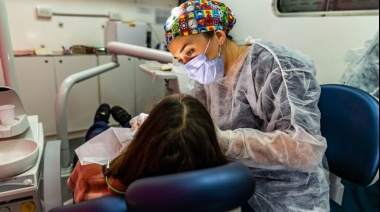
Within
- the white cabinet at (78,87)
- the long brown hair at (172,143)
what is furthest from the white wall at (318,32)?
the white cabinet at (78,87)

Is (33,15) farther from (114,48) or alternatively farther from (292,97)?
(292,97)

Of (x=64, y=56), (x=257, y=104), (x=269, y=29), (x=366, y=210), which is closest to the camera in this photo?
(x=257, y=104)

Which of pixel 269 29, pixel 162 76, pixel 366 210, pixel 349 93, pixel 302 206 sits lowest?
pixel 366 210

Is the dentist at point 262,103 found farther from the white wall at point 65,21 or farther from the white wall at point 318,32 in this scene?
the white wall at point 65,21

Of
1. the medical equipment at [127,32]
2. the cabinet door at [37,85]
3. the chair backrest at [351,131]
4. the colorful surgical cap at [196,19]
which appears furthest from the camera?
the medical equipment at [127,32]

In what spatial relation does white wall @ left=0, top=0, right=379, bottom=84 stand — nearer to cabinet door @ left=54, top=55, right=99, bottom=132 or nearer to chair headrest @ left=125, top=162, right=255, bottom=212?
cabinet door @ left=54, top=55, right=99, bottom=132

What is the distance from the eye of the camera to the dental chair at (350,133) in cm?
85

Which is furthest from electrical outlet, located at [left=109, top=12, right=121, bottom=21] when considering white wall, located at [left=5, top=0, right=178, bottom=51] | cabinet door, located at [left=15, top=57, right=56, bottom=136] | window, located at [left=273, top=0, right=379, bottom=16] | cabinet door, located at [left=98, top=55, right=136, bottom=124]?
window, located at [left=273, top=0, right=379, bottom=16]

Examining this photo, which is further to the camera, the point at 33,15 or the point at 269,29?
the point at 33,15

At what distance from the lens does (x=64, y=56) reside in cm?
268

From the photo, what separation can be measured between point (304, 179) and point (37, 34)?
2859 mm

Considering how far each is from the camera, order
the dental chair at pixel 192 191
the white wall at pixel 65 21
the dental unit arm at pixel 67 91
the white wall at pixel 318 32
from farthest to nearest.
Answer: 1. the white wall at pixel 65 21
2. the dental unit arm at pixel 67 91
3. the white wall at pixel 318 32
4. the dental chair at pixel 192 191

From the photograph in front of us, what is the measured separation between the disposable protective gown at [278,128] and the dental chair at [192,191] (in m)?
0.38

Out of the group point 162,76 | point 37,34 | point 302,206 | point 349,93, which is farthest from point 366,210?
point 37,34
